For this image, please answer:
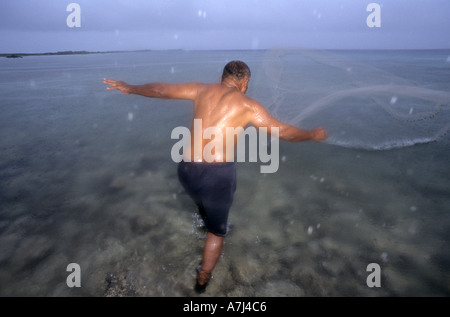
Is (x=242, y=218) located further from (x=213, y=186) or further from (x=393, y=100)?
(x=393, y=100)

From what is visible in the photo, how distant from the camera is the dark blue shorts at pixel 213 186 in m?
2.76

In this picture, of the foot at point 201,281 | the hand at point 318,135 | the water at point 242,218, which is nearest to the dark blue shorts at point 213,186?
the foot at point 201,281

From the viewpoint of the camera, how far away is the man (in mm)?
2730

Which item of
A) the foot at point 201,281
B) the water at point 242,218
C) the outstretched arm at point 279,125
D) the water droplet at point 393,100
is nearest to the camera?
the outstretched arm at point 279,125

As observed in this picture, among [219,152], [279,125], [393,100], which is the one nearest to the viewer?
[279,125]

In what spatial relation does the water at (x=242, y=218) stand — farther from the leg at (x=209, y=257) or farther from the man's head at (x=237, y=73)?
the man's head at (x=237, y=73)

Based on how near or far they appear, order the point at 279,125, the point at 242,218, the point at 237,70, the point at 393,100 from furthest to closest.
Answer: the point at 393,100 → the point at 242,218 → the point at 237,70 → the point at 279,125

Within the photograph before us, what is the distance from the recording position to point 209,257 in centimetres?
286

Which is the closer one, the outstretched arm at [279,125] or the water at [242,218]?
the outstretched arm at [279,125]

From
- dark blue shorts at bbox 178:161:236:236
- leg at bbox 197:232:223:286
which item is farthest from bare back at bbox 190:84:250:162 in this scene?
leg at bbox 197:232:223:286

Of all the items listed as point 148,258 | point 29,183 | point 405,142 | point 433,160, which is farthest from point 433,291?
point 29,183

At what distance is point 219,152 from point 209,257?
130cm

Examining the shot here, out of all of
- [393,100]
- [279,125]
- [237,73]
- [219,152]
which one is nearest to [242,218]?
[219,152]
